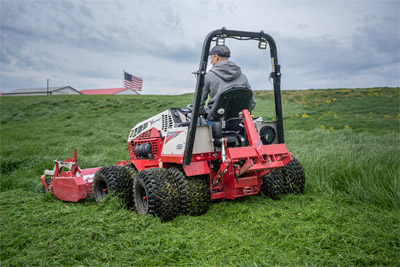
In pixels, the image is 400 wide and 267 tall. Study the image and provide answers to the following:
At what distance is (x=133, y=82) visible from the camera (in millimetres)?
37844

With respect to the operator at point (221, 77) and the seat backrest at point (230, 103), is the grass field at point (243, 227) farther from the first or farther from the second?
the operator at point (221, 77)

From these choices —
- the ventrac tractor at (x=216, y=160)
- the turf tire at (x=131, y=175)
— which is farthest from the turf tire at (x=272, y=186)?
the turf tire at (x=131, y=175)

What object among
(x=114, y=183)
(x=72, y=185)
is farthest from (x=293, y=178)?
(x=72, y=185)

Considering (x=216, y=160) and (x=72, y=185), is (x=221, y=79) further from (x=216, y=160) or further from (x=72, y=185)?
(x=72, y=185)

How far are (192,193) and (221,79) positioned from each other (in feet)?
5.11

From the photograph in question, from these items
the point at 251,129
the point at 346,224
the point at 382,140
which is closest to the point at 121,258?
the point at 251,129

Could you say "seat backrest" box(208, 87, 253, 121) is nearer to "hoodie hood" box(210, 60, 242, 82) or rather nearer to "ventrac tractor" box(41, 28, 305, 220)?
"ventrac tractor" box(41, 28, 305, 220)

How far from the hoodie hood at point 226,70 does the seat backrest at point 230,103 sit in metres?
0.21

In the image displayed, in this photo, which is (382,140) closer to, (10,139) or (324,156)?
(324,156)

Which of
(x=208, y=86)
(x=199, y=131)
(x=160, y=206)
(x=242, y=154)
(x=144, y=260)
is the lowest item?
(x=144, y=260)

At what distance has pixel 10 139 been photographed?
1441 centimetres

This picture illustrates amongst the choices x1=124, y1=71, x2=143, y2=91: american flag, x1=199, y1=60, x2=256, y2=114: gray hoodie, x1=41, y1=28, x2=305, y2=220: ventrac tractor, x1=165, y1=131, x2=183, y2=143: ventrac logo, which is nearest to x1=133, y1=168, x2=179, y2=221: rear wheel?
x1=41, y1=28, x2=305, y2=220: ventrac tractor

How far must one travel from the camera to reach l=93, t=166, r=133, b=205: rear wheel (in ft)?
17.6

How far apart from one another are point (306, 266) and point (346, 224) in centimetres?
113
